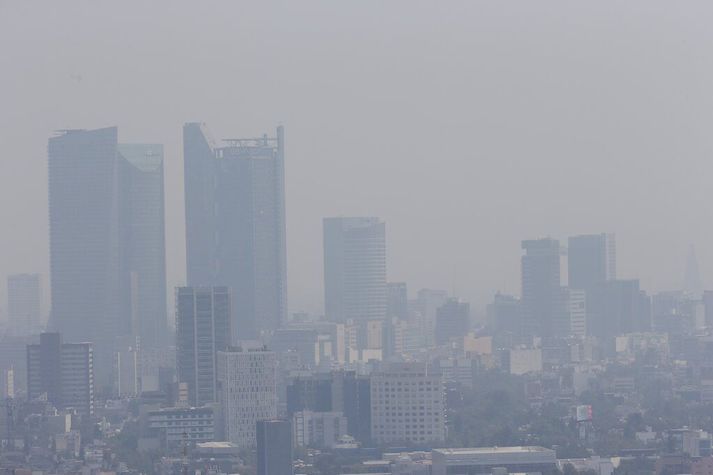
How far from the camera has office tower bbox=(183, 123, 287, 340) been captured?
38.0m

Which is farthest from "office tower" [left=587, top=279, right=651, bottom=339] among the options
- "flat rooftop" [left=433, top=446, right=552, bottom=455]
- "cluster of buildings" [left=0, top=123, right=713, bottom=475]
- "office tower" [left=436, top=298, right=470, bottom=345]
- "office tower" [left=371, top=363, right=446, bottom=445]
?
"flat rooftop" [left=433, top=446, right=552, bottom=455]

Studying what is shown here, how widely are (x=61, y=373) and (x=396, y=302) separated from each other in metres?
11.6

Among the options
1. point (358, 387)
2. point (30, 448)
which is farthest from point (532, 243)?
point (30, 448)

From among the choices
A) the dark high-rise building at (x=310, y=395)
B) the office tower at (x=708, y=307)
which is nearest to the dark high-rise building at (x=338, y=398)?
the dark high-rise building at (x=310, y=395)

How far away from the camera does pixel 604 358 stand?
120 feet

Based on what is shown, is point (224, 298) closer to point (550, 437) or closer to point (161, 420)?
point (161, 420)

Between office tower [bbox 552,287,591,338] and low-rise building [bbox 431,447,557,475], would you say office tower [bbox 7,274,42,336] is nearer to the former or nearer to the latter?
office tower [bbox 552,287,591,338]

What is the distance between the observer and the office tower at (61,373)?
1086 inches

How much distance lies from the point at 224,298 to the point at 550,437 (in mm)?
6959

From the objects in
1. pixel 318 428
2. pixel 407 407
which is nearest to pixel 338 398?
pixel 407 407

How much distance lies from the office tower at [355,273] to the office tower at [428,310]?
96cm

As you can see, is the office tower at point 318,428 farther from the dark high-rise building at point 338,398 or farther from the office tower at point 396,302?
the office tower at point 396,302

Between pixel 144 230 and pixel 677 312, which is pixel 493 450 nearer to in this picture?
pixel 677 312

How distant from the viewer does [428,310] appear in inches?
1512
